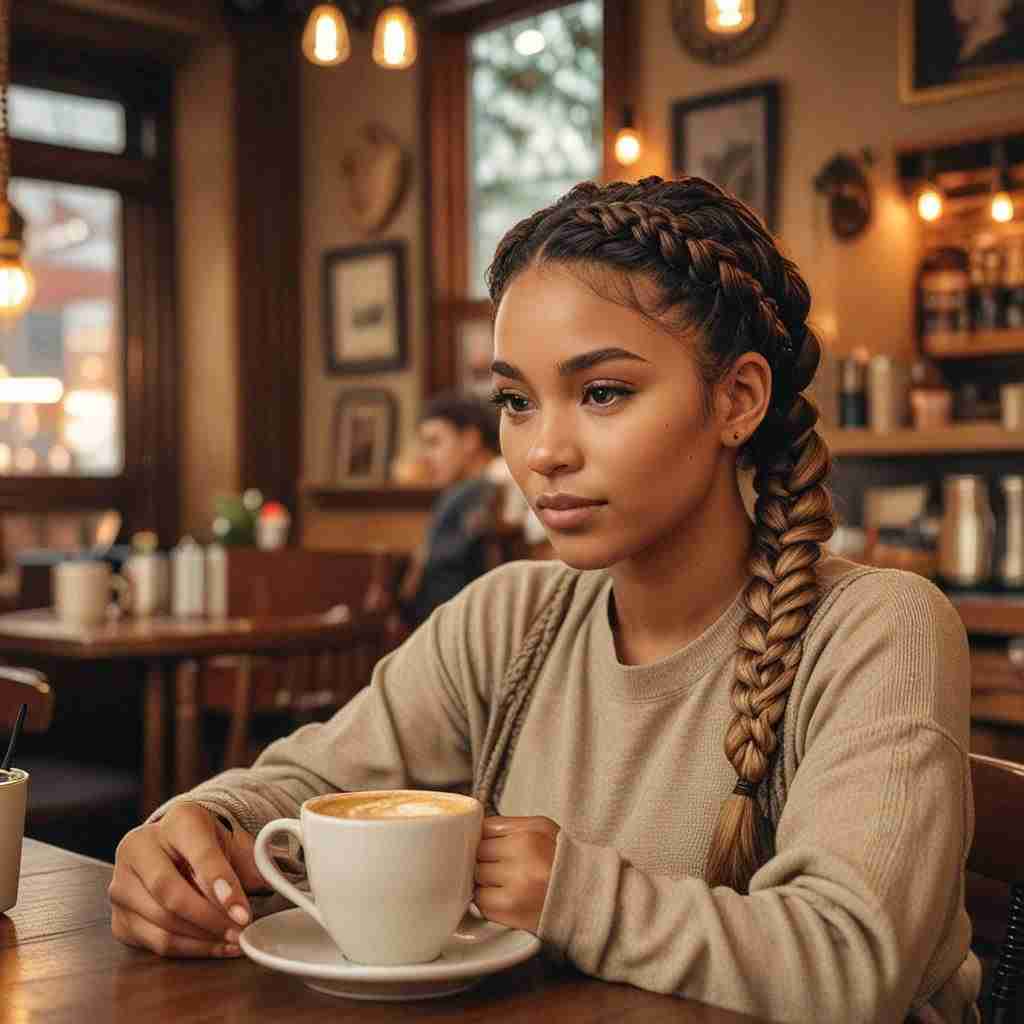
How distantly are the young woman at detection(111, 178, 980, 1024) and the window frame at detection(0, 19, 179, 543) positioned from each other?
19.5 ft

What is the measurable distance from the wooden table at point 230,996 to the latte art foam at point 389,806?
0.36 ft

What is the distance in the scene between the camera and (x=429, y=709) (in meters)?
1.38

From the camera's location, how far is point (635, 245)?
1.16 meters

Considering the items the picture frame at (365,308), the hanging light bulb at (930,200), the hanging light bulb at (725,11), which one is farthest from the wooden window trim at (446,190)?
the hanging light bulb at (725,11)

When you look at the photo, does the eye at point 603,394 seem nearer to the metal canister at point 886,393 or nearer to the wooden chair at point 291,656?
the wooden chair at point 291,656

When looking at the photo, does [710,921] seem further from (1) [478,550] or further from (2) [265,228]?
(2) [265,228]

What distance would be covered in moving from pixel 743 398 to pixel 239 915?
1.89ft

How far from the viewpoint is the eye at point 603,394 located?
110 centimetres

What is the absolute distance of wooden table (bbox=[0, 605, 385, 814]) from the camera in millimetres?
3273

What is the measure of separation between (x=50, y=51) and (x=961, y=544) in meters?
4.90

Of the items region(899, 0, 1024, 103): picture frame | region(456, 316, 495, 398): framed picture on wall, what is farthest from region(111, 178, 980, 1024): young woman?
region(456, 316, 495, 398): framed picture on wall

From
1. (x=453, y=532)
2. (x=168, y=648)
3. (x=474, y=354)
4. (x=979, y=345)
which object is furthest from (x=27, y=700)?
(x=474, y=354)

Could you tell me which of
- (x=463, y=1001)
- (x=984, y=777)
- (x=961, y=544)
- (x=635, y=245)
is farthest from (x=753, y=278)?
(x=961, y=544)

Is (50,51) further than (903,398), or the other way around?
(50,51)
